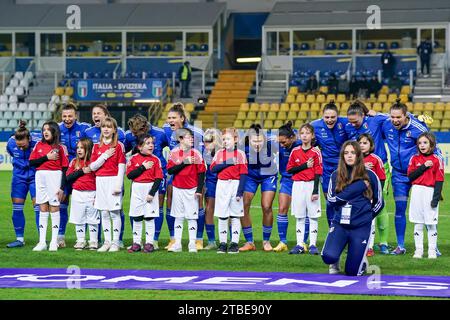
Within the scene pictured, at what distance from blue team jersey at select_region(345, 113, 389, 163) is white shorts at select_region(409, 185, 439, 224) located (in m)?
0.89

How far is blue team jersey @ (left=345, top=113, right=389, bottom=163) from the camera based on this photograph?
13734 millimetres

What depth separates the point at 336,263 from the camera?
11.6 metres

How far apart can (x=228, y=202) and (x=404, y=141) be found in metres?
2.36

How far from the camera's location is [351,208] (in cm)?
1163

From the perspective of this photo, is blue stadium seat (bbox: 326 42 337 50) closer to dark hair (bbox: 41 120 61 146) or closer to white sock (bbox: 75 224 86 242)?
dark hair (bbox: 41 120 61 146)

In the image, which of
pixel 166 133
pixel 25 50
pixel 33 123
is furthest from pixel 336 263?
pixel 25 50

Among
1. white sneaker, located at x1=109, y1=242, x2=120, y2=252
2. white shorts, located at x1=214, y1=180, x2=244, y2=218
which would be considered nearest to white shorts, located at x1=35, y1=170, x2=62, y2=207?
white sneaker, located at x1=109, y1=242, x2=120, y2=252

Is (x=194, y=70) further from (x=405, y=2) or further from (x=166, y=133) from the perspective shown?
(x=166, y=133)

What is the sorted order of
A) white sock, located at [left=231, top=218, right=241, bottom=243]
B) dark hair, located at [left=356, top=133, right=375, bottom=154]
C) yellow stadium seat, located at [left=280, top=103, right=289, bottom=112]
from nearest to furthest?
dark hair, located at [left=356, top=133, right=375, bottom=154] → white sock, located at [left=231, top=218, right=241, bottom=243] → yellow stadium seat, located at [left=280, top=103, right=289, bottom=112]

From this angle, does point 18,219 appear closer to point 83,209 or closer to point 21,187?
point 21,187

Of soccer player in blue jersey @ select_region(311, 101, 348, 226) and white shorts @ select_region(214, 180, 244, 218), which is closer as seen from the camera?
white shorts @ select_region(214, 180, 244, 218)

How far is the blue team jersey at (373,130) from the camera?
45.1 feet

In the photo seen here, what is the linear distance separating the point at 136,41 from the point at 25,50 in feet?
15.0

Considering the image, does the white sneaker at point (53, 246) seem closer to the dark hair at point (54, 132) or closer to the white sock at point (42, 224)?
the white sock at point (42, 224)
